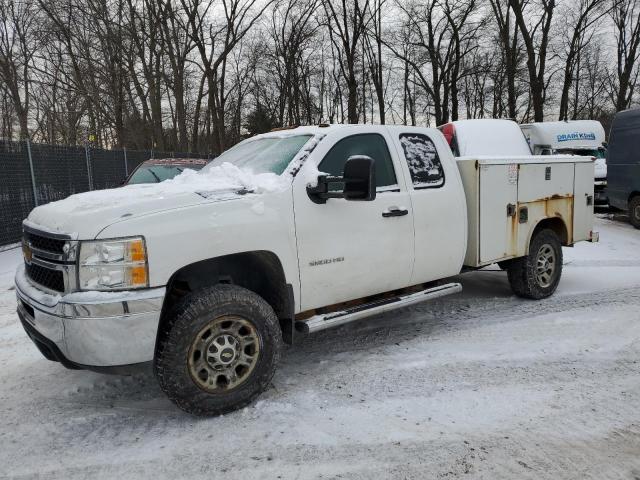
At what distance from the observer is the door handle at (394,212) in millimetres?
4176

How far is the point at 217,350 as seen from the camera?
3287mm

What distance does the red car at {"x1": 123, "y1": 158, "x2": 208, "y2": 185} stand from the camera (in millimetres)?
10617

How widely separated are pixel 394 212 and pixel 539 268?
258 centimetres

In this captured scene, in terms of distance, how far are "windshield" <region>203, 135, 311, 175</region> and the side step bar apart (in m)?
1.14

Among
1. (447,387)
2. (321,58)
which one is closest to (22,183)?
(447,387)

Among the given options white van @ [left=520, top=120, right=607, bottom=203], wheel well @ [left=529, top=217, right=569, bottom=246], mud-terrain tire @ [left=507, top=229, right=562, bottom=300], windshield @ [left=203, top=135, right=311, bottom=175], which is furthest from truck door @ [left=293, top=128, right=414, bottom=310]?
white van @ [left=520, top=120, right=607, bottom=203]

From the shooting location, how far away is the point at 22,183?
10430 mm

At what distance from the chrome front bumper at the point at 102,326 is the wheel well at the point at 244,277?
319 millimetres

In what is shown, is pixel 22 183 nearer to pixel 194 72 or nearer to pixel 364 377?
pixel 364 377

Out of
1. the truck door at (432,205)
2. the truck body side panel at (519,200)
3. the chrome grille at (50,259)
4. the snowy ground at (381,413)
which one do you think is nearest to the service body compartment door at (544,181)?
the truck body side panel at (519,200)

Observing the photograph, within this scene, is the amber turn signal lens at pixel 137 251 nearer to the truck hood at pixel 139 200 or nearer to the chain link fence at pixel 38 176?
the truck hood at pixel 139 200

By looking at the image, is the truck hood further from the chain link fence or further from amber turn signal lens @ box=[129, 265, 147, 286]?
the chain link fence

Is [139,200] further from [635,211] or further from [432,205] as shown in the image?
[635,211]

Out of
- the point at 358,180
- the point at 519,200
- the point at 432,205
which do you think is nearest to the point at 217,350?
the point at 358,180
